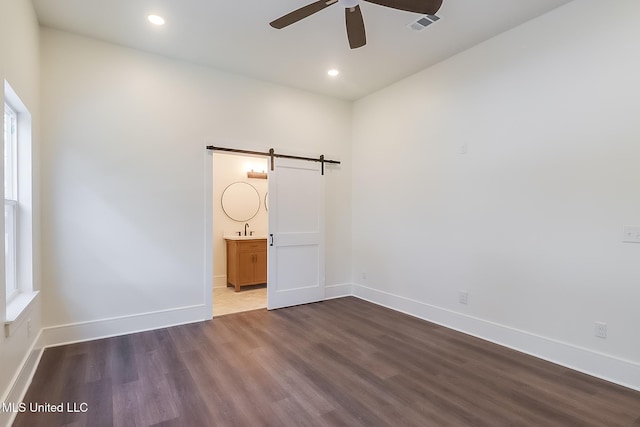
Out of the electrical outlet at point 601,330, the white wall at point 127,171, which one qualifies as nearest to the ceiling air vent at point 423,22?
the white wall at point 127,171

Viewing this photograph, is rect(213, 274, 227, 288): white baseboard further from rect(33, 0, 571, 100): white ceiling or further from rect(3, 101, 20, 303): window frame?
rect(33, 0, 571, 100): white ceiling

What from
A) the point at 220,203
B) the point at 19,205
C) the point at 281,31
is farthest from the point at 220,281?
the point at 281,31

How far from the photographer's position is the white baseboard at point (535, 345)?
8.20ft

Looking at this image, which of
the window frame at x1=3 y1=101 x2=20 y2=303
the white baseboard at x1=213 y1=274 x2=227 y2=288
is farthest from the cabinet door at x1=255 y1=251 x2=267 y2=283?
the window frame at x1=3 y1=101 x2=20 y2=303

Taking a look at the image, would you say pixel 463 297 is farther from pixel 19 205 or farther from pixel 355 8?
pixel 19 205

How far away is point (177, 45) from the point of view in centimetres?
346

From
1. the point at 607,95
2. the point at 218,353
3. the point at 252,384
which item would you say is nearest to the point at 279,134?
the point at 218,353

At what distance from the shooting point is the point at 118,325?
343cm

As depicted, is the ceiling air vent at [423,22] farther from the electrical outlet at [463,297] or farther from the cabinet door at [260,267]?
the cabinet door at [260,267]

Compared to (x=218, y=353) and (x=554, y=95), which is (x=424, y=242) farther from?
(x=218, y=353)

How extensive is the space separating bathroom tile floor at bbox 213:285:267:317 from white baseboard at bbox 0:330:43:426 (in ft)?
5.74

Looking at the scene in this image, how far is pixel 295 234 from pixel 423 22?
292cm

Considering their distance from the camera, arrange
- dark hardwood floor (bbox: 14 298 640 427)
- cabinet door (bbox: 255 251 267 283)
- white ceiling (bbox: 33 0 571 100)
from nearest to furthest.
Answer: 1. dark hardwood floor (bbox: 14 298 640 427)
2. white ceiling (bbox: 33 0 571 100)
3. cabinet door (bbox: 255 251 267 283)

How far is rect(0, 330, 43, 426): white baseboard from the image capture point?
6.35ft
